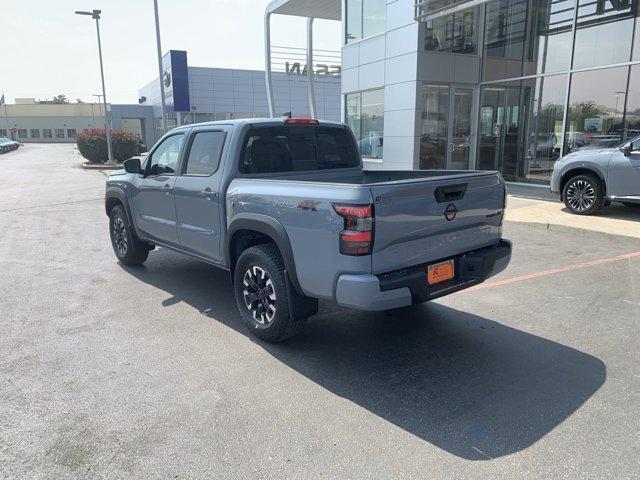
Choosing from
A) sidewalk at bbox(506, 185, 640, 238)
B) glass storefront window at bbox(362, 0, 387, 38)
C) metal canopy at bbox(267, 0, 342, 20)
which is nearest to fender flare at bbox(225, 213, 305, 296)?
sidewalk at bbox(506, 185, 640, 238)

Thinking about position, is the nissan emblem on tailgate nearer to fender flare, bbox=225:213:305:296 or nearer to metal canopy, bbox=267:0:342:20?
fender flare, bbox=225:213:305:296

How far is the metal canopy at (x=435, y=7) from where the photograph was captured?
447 inches

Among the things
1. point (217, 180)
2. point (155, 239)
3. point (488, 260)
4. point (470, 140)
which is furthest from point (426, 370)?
point (470, 140)

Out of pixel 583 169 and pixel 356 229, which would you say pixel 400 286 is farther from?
pixel 583 169

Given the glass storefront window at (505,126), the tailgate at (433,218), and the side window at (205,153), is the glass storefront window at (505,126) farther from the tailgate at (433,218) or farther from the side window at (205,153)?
the side window at (205,153)

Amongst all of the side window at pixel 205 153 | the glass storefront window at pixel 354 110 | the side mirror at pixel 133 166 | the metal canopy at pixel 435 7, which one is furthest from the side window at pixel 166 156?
the glass storefront window at pixel 354 110

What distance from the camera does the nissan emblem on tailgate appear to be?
3.86 metres

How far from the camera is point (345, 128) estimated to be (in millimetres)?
5531

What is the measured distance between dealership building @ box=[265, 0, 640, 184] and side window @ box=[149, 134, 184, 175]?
28.2 feet

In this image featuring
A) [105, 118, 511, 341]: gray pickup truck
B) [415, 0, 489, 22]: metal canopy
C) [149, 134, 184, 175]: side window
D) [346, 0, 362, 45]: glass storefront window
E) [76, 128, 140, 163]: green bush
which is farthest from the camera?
[76, 128, 140, 163]: green bush

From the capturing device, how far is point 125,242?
22.8ft

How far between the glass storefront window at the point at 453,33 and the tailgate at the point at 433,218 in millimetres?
11207

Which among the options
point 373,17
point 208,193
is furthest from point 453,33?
point 208,193

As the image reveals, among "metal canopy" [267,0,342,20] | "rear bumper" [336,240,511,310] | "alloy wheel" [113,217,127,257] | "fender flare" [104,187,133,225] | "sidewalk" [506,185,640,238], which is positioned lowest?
"sidewalk" [506,185,640,238]
